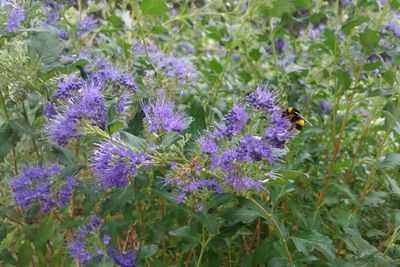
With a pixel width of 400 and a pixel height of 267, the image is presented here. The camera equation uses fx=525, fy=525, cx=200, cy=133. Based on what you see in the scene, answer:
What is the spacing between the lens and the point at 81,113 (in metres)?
1.72

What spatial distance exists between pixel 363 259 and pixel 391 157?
0.46m

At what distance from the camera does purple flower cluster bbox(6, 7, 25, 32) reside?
7.02 ft

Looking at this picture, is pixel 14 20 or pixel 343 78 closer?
pixel 14 20

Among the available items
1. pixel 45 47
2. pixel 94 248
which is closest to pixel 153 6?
pixel 45 47

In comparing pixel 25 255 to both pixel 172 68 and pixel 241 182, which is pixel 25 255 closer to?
pixel 172 68

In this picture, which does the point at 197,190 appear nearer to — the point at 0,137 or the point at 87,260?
the point at 87,260

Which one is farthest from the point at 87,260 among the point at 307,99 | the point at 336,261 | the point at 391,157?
the point at 307,99

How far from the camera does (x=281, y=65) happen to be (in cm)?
320

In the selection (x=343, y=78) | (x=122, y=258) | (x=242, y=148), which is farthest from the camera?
(x=343, y=78)

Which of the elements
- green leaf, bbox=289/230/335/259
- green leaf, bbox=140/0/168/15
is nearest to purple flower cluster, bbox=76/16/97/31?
green leaf, bbox=140/0/168/15

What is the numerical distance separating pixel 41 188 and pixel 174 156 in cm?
72

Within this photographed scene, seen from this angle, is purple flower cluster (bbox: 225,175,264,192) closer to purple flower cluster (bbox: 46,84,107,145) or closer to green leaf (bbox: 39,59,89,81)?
purple flower cluster (bbox: 46,84,107,145)

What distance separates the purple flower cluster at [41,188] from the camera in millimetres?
2123

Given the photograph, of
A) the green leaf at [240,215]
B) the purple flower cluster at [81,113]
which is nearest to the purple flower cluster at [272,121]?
the green leaf at [240,215]
